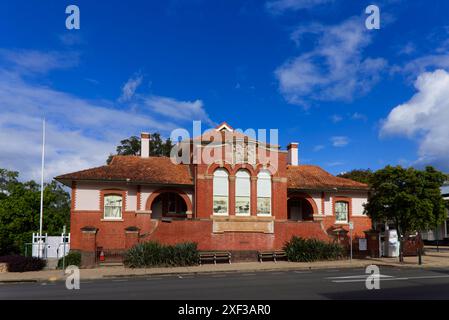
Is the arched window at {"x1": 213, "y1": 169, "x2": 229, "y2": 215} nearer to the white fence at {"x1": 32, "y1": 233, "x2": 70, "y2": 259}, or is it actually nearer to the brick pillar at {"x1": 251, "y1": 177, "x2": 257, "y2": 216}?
the brick pillar at {"x1": 251, "y1": 177, "x2": 257, "y2": 216}

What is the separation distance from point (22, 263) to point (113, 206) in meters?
7.70

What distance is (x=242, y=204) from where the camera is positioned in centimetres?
2905

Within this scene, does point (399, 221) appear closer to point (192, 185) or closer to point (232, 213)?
point (232, 213)

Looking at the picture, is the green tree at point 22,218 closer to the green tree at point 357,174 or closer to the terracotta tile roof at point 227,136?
the terracotta tile roof at point 227,136

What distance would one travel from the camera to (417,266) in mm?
23859

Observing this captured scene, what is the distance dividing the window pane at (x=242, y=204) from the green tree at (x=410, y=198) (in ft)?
26.3

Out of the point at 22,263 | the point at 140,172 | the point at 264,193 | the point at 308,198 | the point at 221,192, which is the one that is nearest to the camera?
the point at 22,263

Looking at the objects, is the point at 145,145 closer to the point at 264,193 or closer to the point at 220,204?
the point at 220,204

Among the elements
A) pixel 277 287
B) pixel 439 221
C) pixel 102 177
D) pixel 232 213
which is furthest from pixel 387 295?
pixel 102 177

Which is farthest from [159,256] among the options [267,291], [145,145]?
[145,145]

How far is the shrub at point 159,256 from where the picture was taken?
23.5 meters

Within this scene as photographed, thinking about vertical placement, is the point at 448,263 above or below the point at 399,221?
below
